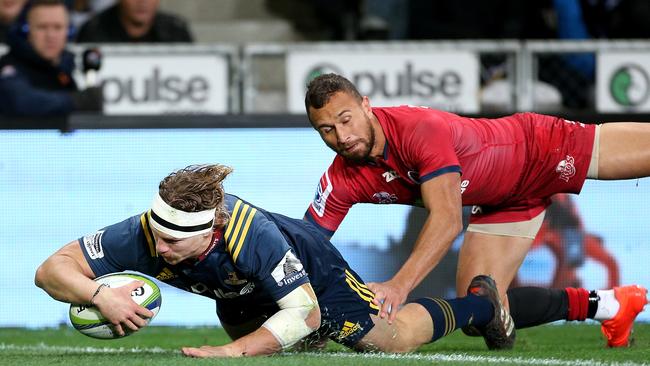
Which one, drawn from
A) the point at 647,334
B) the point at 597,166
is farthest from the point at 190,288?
the point at 647,334

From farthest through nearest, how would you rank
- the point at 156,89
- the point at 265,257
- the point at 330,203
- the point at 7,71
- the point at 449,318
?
1. the point at 156,89
2. the point at 7,71
3. the point at 330,203
4. the point at 449,318
5. the point at 265,257

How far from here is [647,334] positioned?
7.45m

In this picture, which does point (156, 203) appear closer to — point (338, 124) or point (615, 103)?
point (338, 124)

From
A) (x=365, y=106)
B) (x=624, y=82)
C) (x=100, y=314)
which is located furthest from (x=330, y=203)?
(x=624, y=82)

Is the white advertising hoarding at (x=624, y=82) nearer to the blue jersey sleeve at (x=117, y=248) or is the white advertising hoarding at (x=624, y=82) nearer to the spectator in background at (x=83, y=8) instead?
the spectator in background at (x=83, y=8)

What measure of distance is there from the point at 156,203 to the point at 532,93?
549 cm

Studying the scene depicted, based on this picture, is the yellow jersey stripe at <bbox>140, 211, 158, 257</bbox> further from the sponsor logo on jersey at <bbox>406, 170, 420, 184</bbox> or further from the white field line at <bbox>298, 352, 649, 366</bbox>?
the sponsor logo on jersey at <bbox>406, 170, 420, 184</bbox>

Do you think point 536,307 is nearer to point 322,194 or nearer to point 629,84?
point 322,194

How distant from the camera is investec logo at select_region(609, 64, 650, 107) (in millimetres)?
10031

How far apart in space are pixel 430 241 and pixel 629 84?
459cm

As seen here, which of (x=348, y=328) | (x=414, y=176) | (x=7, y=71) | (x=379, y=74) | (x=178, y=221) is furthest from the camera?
(x=379, y=74)

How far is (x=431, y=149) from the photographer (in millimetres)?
6223

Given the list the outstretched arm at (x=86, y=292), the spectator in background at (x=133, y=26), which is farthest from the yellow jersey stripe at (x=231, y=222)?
the spectator in background at (x=133, y=26)

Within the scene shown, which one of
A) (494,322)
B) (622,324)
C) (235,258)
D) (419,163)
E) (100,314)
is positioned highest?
(419,163)
